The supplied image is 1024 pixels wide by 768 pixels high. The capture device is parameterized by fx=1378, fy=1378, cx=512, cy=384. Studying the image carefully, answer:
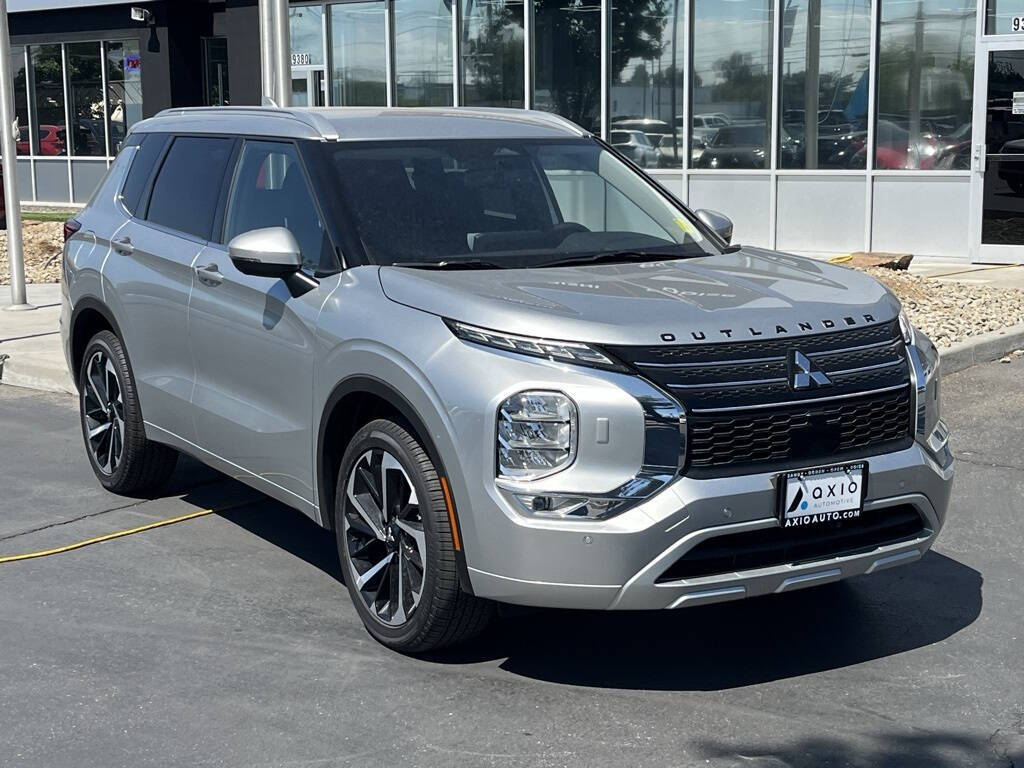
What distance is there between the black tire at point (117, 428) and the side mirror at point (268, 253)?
1.76 metres

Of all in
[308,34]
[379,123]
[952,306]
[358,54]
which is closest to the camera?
[379,123]

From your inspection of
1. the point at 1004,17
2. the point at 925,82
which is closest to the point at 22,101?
the point at 925,82

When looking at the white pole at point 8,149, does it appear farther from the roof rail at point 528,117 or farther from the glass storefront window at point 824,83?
the glass storefront window at point 824,83

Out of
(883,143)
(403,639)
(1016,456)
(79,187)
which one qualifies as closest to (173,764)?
(403,639)

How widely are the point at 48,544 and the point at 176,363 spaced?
101cm

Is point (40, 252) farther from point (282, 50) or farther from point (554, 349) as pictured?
point (554, 349)

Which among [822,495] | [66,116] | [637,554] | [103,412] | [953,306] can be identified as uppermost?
[66,116]

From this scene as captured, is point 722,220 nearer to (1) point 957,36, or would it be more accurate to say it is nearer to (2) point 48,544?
(2) point 48,544

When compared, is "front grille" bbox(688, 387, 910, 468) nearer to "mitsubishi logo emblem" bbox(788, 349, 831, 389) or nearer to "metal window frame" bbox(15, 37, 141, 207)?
"mitsubishi logo emblem" bbox(788, 349, 831, 389)

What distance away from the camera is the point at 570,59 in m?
18.9

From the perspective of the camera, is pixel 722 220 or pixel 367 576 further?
pixel 722 220

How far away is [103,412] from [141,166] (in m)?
1.26

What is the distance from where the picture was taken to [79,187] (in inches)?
1060

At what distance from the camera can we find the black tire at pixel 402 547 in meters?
4.43
